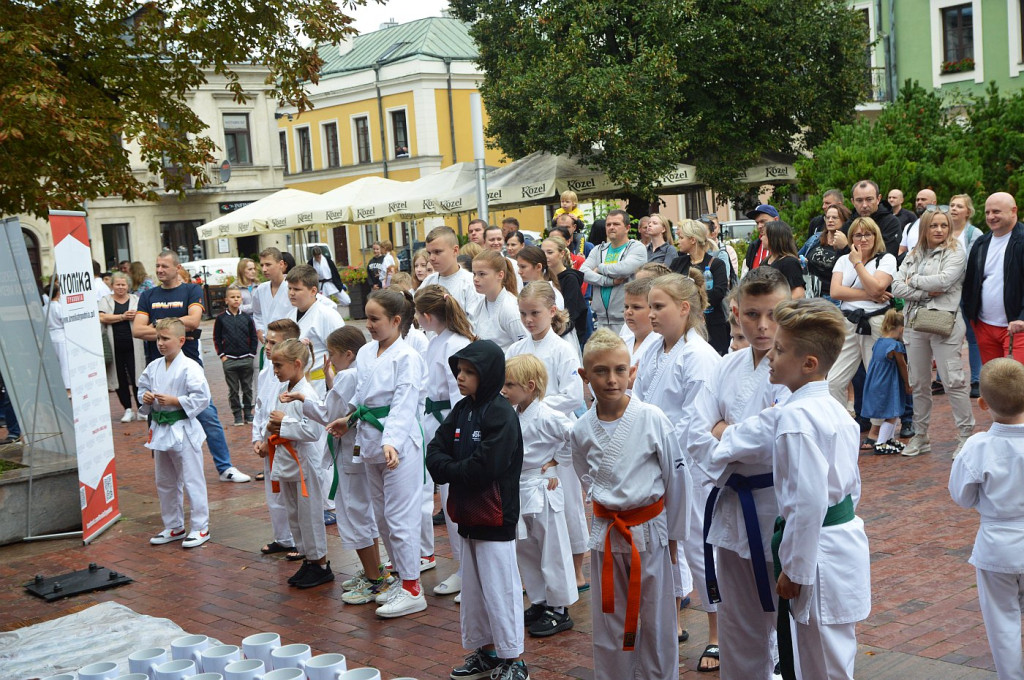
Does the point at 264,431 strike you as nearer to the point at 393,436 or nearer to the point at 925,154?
the point at 393,436

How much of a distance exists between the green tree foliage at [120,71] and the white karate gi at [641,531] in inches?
254

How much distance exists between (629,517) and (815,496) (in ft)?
3.74

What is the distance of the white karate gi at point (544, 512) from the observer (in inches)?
230

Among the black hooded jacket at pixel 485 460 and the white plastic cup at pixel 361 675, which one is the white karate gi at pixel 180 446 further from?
the white plastic cup at pixel 361 675

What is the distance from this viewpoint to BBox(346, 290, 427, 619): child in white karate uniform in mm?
6348

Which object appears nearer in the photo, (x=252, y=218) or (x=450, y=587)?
(x=450, y=587)

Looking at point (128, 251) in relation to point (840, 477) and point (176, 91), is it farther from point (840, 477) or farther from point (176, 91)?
point (840, 477)

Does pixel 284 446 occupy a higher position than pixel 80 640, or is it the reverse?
pixel 284 446

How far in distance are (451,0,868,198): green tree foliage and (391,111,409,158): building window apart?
25.8m

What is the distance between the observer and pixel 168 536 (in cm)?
853

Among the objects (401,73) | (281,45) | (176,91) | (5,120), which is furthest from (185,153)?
(401,73)

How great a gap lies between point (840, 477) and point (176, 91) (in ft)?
31.4

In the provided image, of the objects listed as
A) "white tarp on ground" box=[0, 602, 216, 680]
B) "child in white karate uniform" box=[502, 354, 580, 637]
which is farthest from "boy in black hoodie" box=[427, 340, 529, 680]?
"white tarp on ground" box=[0, 602, 216, 680]

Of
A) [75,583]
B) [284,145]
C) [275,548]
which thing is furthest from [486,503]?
[284,145]
